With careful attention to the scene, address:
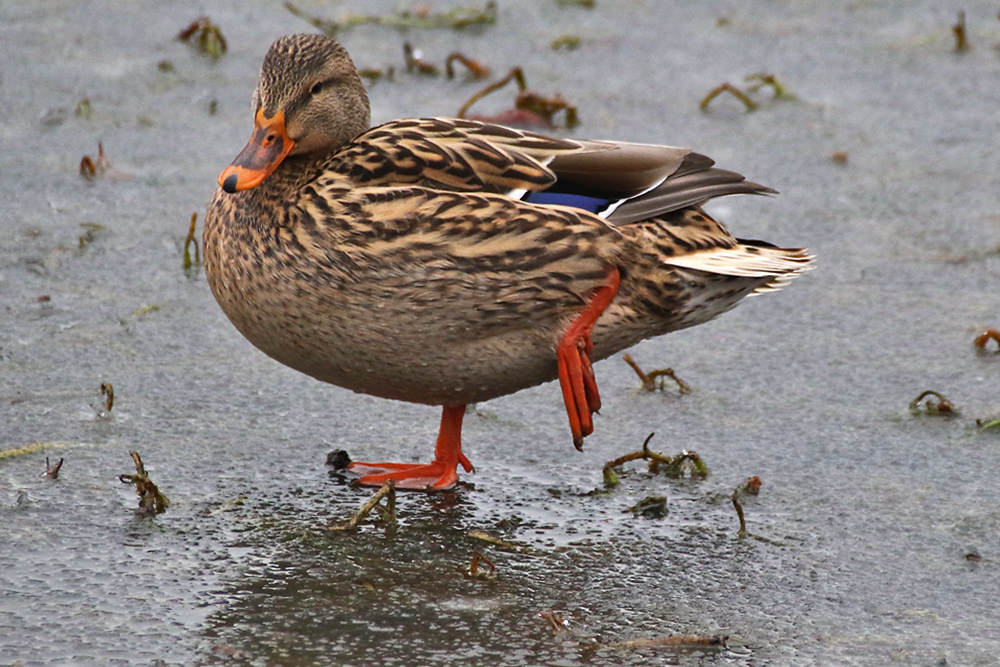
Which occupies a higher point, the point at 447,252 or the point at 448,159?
the point at 448,159

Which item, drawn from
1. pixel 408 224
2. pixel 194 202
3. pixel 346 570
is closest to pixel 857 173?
pixel 194 202

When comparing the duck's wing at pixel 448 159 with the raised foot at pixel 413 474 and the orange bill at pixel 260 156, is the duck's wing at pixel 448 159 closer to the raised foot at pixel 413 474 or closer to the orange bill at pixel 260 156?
the orange bill at pixel 260 156

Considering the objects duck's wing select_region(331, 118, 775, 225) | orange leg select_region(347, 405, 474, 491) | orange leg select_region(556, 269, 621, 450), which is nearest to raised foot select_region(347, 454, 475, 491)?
orange leg select_region(347, 405, 474, 491)

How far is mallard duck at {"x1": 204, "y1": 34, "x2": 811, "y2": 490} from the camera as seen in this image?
12.0 ft

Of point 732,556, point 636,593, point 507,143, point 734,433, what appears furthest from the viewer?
point 734,433

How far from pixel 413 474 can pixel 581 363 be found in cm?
61

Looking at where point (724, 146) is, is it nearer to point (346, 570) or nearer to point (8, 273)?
point (8, 273)

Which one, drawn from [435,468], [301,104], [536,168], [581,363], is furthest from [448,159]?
[435,468]

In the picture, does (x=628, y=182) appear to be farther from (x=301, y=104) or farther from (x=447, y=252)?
(x=301, y=104)

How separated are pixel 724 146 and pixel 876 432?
2640 millimetres

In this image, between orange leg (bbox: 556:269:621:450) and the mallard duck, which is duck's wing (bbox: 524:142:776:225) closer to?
the mallard duck

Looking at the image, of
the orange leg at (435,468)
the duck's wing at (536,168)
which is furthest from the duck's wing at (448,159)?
the orange leg at (435,468)

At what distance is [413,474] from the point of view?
158 inches

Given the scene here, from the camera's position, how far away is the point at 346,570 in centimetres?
341
